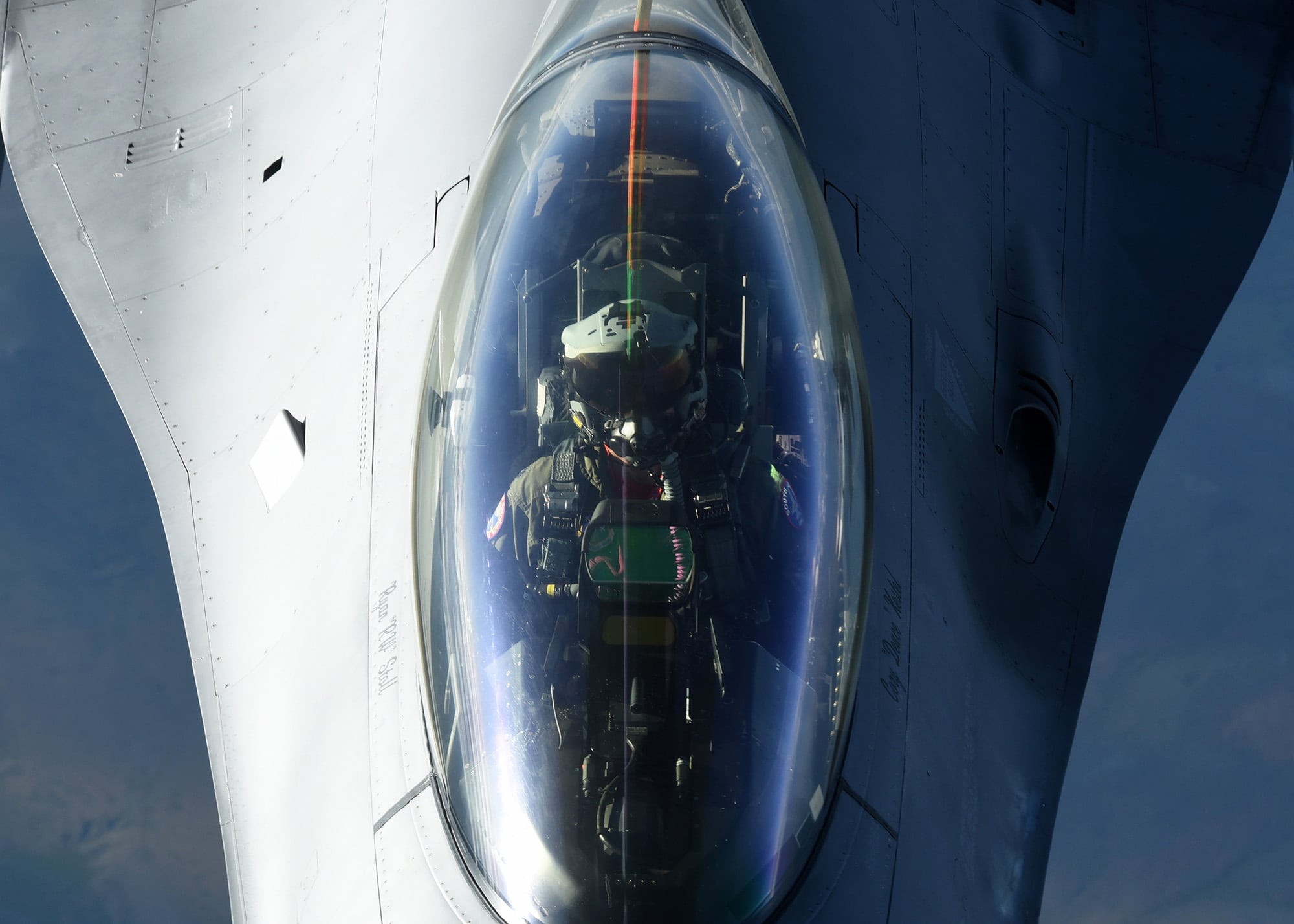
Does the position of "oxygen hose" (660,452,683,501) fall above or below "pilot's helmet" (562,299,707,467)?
below

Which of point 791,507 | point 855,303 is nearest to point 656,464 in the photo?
point 791,507

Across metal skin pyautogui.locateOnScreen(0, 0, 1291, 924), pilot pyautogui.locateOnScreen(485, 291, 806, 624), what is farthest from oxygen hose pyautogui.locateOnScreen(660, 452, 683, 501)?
metal skin pyautogui.locateOnScreen(0, 0, 1291, 924)

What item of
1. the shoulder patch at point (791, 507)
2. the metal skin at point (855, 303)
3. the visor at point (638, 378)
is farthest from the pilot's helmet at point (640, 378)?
the metal skin at point (855, 303)

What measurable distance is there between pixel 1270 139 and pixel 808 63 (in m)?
3.34

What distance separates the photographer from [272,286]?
441 centimetres

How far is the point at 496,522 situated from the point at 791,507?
701 millimetres

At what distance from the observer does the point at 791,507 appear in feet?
7.94

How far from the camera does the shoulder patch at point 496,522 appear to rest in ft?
7.93

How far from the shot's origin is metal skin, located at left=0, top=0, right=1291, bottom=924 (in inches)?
107

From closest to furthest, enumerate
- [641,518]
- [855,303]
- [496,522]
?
[641,518] → [496,522] → [855,303]

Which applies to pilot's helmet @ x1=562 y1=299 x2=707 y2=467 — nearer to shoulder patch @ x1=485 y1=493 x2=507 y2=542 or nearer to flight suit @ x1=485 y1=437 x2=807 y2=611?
flight suit @ x1=485 y1=437 x2=807 y2=611

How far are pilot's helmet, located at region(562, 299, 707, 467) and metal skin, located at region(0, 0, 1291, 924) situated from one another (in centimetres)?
59

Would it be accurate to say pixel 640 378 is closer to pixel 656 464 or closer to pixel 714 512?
pixel 656 464

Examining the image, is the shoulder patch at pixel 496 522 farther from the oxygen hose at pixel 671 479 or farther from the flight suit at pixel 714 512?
the oxygen hose at pixel 671 479
